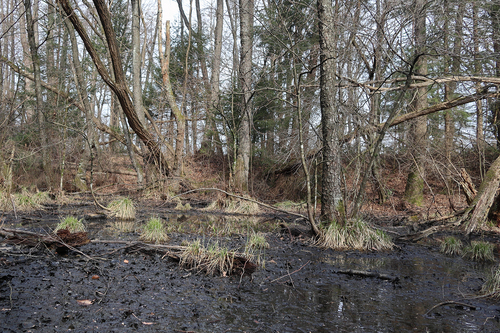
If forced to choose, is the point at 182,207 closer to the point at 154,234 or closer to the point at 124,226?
the point at 124,226

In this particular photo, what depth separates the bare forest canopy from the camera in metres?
6.68

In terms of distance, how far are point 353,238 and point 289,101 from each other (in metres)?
7.13

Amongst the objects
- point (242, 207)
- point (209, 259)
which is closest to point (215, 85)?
point (242, 207)

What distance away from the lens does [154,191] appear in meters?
12.9

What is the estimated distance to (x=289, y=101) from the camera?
1227 centimetres

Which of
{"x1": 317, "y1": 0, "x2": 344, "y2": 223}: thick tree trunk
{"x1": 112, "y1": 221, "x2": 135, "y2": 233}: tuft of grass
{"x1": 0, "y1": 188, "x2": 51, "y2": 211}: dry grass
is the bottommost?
{"x1": 112, "y1": 221, "x2": 135, "y2": 233}: tuft of grass

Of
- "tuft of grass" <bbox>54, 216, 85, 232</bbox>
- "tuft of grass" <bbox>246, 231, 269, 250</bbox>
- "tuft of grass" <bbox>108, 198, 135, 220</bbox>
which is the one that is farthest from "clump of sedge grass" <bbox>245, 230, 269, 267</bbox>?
"tuft of grass" <bbox>108, 198, 135, 220</bbox>

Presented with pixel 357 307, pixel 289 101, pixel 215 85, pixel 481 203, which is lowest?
pixel 357 307

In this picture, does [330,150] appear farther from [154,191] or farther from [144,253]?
[154,191]

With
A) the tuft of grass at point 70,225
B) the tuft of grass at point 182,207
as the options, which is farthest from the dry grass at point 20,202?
the tuft of grass at point 182,207

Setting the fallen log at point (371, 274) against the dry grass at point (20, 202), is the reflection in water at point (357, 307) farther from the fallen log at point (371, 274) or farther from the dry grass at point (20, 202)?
the dry grass at point (20, 202)

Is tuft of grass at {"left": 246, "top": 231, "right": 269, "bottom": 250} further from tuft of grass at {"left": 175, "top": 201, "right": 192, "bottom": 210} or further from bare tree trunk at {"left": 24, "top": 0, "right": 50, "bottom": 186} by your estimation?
bare tree trunk at {"left": 24, "top": 0, "right": 50, "bottom": 186}

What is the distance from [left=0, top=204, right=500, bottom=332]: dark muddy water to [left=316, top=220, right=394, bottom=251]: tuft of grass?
3.10 ft

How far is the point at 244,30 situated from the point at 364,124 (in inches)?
285
